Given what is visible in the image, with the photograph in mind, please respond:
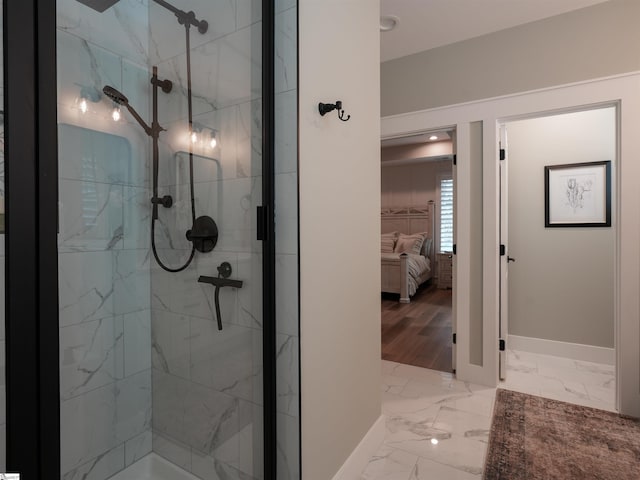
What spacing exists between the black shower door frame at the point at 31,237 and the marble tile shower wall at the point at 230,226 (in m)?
0.65

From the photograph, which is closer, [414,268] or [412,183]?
[414,268]

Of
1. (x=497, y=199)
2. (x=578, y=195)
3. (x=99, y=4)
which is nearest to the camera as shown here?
(x=99, y=4)

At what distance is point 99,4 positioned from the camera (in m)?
1.23

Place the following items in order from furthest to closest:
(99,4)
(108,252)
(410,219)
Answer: (410,219)
(108,252)
(99,4)

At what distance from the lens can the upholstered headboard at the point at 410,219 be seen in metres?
7.48

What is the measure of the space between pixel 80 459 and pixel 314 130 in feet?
4.99

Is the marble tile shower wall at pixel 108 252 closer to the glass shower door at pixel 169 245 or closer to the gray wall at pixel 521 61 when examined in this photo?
the glass shower door at pixel 169 245

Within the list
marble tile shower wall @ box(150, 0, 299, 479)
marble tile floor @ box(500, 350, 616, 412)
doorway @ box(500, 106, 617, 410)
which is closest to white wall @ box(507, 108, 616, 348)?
doorway @ box(500, 106, 617, 410)

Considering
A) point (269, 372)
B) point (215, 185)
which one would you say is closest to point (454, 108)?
point (215, 185)

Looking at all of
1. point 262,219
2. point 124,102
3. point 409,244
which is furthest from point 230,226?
point 409,244

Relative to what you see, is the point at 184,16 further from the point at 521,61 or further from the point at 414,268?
the point at 414,268

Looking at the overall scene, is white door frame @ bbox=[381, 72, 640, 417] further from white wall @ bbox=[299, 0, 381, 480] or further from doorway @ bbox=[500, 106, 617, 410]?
white wall @ bbox=[299, 0, 381, 480]

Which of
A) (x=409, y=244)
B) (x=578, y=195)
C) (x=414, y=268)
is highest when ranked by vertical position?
(x=578, y=195)

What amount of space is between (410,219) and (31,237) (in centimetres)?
753
